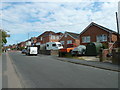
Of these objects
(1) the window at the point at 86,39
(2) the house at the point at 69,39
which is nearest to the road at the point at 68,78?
(1) the window at the point at 86,39

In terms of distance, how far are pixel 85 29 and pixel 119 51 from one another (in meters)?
21.4

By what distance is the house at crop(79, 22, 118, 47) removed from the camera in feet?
95.0

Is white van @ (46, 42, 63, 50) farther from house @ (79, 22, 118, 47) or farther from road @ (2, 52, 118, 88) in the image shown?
road @ (2, 52, 118, 88)

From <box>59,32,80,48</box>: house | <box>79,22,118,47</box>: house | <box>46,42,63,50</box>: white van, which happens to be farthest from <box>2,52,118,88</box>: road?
<box>59,32,80,48</box>: house

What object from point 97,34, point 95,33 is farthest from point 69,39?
point 97,34

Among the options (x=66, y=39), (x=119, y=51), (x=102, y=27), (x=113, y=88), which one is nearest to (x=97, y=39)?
(x=102, y=27)

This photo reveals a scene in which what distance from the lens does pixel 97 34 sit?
3120cm

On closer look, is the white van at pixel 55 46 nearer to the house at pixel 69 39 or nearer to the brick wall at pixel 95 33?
the house at pixel 69 39

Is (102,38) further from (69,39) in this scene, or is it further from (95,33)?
(69,39)

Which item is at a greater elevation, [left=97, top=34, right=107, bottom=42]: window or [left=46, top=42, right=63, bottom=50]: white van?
[left=97, top=34, right=107, bottom=42]: window

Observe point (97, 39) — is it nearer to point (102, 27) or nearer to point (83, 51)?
point (102, 27)

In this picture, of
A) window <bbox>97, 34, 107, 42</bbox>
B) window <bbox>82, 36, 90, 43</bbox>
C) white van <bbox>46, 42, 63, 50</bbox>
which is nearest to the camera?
window <bbox>97, 34, 107, 42</bbox>

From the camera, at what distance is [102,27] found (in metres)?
30.5

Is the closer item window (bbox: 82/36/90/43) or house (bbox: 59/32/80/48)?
window (bbox: 82/36/90/43)
